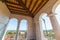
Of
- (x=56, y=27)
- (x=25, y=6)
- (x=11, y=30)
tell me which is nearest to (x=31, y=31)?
(x=11, y=30)

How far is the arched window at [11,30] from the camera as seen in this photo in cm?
508

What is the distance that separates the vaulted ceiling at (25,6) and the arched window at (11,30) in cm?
77

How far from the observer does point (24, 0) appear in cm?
456

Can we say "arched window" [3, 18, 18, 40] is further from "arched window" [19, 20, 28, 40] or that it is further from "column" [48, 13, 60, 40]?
"column" [48, 13, 60, 40]

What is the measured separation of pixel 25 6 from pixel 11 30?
200 centimetres

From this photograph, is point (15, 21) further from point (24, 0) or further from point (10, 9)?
point (24, 0)

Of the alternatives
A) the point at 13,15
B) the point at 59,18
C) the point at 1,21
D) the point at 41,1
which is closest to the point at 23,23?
the point at 13,15

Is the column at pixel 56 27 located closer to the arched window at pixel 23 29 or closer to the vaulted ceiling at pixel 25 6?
the vaulted ceiling at pixel 25 6

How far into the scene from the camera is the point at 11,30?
17.6 ft

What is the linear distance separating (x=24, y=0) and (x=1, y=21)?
1892mm

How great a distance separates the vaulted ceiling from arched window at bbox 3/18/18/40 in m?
0.77

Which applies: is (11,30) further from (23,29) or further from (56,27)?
(56,27)

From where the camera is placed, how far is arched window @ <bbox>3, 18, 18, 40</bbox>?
5084 millimetres

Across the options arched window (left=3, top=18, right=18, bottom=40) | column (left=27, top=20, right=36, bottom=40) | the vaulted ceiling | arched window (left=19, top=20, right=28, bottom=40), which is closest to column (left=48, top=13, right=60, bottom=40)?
the vaulted ceiling
